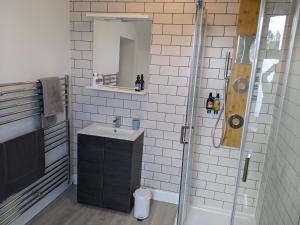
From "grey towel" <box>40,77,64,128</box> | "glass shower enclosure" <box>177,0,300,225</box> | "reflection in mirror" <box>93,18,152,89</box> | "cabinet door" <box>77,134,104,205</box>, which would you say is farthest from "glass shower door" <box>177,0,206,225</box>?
"grey towel" <box>40,77,64,128</box>

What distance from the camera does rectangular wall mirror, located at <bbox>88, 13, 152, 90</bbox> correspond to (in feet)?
9.61

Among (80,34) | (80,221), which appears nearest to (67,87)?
(80,34)

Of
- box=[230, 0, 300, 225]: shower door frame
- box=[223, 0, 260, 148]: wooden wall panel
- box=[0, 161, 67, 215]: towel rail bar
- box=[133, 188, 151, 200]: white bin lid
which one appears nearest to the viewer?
box=[230, 0, 300, 225]: shower door frame

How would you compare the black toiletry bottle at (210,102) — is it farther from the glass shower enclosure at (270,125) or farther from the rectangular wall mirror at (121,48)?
the rectangular wall mirror at (121,48)

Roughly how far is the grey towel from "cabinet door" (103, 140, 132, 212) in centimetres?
64

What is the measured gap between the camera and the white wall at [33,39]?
7.22ft

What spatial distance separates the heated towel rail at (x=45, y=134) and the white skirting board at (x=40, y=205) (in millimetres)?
84

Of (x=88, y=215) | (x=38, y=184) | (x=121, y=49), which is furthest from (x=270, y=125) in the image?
(x=38, y=184)

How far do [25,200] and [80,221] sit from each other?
0.61m

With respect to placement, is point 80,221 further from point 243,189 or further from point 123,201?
point 243,189

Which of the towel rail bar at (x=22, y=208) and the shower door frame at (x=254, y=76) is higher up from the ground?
the shower door frame at (x=254, y=76)

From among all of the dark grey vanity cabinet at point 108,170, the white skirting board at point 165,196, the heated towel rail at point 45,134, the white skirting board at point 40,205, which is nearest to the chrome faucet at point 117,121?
the dark grey vanity cabinet at point 108,170

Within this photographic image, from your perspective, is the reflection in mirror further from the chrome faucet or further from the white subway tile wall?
the chrome faucet

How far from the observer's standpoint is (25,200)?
2.56 meters
